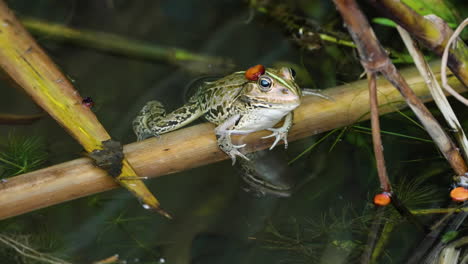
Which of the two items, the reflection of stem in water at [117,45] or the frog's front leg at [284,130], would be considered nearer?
the frog's front leg at [284,130]

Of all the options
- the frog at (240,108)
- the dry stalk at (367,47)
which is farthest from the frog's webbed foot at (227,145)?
the dry stalk at (367,47)

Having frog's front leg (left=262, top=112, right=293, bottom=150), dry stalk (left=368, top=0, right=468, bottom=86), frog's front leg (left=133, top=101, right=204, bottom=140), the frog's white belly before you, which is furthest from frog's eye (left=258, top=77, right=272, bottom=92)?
dry stalk (left=368, top=0, right=468, bottom=86)

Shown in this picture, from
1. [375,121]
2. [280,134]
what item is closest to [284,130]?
[280,134]

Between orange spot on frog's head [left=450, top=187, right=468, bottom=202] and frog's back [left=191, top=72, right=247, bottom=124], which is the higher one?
frog's back [left=191, top=72, right=247, bottom=124]

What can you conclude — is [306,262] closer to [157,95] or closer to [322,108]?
[322,108]

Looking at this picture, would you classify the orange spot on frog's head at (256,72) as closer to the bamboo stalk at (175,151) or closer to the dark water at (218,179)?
the bamboo stalk at (175,151)

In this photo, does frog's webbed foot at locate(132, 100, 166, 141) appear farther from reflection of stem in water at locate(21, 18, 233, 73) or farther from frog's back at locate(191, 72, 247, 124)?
reflection of stem in water at locate(21, 18, 233, 73)

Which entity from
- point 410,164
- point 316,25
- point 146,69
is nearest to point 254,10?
point 316,25
